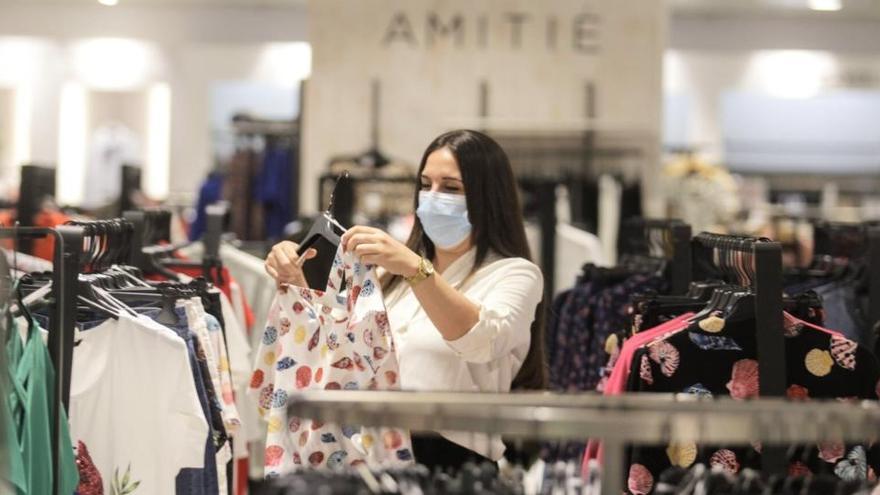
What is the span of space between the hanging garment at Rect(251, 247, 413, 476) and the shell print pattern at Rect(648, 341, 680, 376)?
0.52 m

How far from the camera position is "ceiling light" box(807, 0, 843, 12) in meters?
10.8

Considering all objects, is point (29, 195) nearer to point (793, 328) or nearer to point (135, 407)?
point (135, 407)

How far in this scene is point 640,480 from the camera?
2402 millimetres

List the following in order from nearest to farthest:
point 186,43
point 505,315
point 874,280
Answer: point 505,315
point 874,280
point 186,43

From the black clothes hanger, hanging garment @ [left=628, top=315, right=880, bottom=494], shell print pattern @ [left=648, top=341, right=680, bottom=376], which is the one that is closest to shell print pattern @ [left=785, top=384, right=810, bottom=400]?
hanging garment @ [left=628, top=315, right=880, bottom=494]

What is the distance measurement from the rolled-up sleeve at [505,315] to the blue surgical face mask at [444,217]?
130 mm

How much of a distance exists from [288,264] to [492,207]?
485 millimetres

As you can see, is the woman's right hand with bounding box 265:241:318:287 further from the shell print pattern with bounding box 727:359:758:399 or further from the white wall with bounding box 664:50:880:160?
the white wall with bounding box 664:50:880:160

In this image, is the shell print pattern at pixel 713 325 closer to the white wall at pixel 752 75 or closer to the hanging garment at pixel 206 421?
the hanging garment at pixel 206 421

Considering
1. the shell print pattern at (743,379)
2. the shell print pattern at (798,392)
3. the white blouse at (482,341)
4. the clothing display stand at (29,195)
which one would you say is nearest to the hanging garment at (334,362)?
the white blouse at (482,341)

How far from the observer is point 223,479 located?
2.64m

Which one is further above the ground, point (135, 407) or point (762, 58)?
point (762, 58)

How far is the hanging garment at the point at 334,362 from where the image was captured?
2559mm

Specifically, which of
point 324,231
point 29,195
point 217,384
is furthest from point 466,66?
point 217,384
